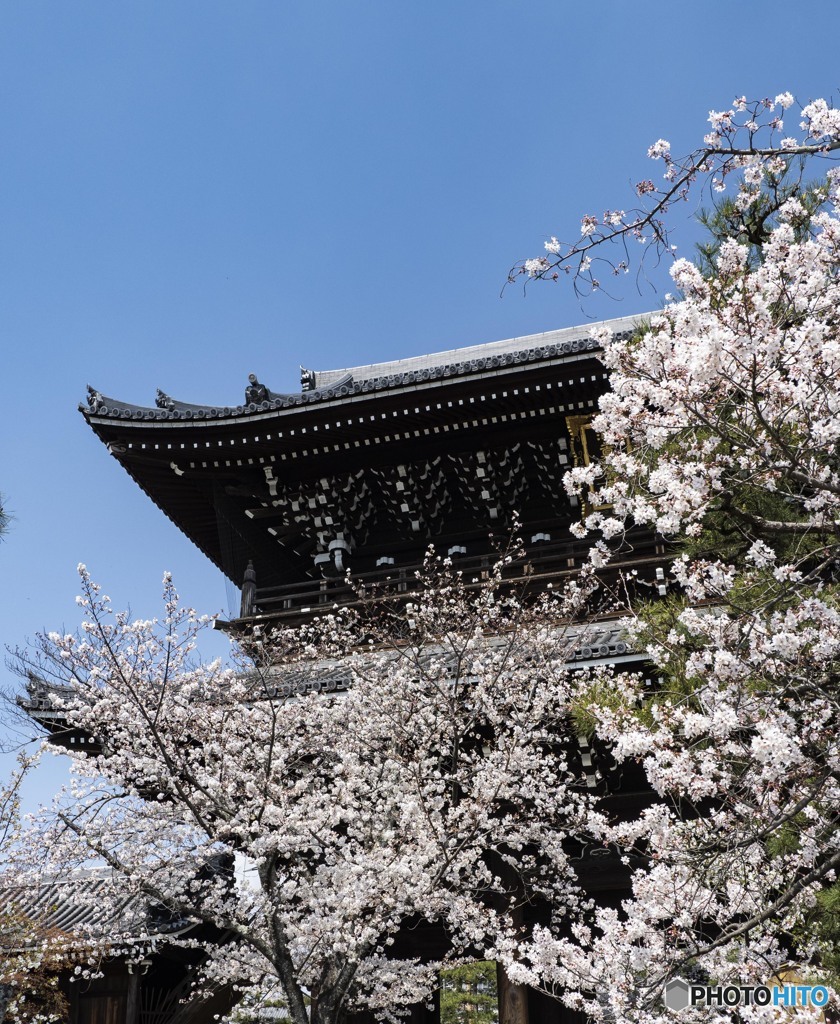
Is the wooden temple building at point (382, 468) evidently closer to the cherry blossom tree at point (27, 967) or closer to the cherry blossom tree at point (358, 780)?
the cherry blossom tree at point (358, 780)

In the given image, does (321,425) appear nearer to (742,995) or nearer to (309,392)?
(309,392)

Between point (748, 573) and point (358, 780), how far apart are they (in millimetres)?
4557

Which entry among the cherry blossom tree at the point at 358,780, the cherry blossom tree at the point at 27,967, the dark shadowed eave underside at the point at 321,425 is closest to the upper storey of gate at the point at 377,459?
the dark shadowed eave underside at the point at 321,425

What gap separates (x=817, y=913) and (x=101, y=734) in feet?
23.9

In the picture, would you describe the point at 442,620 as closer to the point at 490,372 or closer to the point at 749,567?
the point at 490,372

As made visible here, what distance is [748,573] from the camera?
570 cm

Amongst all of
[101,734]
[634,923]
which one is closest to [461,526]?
[101,734]

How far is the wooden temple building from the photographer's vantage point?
1072cm

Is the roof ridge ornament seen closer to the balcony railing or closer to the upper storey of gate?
the upper storey of gate

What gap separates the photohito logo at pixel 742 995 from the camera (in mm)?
5594

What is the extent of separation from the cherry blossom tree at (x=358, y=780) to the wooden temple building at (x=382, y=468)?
1150 millimetres

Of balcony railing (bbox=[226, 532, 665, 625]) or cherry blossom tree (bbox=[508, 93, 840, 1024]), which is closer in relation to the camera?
cherry blossom tree (bbox=[508, 93, 840, 1024])

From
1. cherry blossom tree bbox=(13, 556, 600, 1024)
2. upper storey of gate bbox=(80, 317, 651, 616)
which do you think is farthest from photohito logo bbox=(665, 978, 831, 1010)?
upper storey of gate bbox=(80, 317, 651, 616)

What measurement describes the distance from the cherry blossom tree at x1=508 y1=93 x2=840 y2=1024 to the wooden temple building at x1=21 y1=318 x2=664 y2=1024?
4.25 meters
